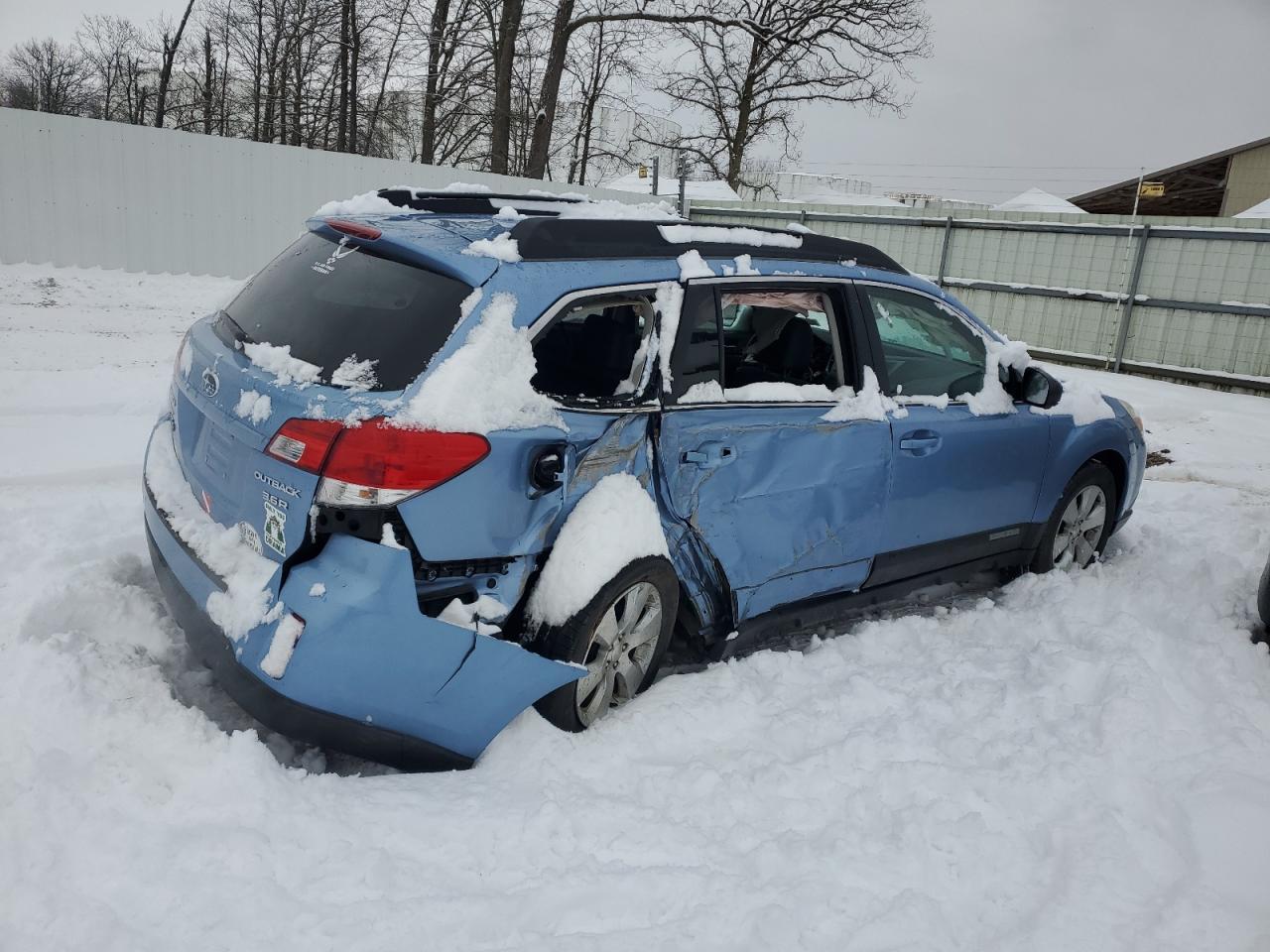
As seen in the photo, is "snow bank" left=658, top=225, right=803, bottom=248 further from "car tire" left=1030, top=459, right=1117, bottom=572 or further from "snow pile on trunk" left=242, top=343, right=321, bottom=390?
"car tire" left=1030, top=459, right=1117, bottom=572

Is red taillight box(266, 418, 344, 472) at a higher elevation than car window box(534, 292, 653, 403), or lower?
lower

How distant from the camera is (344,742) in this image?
104 inches

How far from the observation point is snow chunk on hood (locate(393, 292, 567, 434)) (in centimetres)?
256

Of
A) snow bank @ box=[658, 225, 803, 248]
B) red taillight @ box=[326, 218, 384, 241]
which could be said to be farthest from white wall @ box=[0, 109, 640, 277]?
snow bank @ box=[658, 225, 803, 248]

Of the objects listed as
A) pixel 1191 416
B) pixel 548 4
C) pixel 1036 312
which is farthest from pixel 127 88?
pixel 1191 416

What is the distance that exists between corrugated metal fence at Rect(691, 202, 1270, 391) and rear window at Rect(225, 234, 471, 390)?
43.5ft

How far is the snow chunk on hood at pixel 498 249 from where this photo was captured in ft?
9.35

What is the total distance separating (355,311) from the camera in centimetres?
285

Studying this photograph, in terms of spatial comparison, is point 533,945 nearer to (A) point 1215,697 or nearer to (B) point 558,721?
(B) point 558,721

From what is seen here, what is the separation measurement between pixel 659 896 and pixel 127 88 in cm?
4048

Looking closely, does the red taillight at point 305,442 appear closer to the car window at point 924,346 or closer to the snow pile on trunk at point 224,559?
the snow pile on trunk at point 224,559

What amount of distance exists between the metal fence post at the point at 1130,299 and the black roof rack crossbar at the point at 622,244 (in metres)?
11.6

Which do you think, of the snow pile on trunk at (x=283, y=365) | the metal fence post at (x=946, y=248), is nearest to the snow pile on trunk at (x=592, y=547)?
the snow pile on trunk at (x=283, y=365)

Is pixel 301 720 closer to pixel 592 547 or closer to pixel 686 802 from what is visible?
pixel 592 547
